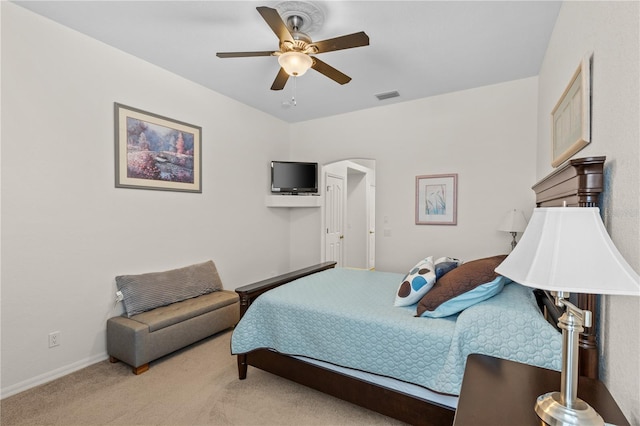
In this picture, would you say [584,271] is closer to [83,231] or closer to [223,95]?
[83,231]

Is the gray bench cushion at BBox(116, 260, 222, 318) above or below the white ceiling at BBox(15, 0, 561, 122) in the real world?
below

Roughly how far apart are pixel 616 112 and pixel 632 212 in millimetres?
424

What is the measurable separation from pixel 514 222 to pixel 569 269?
2713 mm

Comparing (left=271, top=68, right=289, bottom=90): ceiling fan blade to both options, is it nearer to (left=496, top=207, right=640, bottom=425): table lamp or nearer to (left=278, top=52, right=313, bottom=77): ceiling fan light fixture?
(left=278, top=52, right=313, bottom=77): ceiling fan light fixture

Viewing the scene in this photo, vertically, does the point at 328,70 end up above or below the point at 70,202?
above

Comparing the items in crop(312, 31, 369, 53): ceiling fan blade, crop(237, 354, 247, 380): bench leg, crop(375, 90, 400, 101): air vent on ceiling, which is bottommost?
crop(237, 354, 247, 380): bench leg

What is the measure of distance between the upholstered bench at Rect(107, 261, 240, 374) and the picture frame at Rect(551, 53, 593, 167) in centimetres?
314

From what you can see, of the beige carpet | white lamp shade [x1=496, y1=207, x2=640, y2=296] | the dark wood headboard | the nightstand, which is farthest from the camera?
the beige carpet

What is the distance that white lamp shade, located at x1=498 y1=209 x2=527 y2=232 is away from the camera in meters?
3.14

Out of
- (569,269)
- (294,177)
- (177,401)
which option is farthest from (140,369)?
(294,177)

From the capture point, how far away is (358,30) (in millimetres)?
2496

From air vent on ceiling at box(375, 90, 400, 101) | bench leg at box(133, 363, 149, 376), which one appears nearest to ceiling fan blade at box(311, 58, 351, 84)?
air vent on ceiling at box(375, 90, 400, 101)

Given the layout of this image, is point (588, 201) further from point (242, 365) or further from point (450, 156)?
point (450, 156)

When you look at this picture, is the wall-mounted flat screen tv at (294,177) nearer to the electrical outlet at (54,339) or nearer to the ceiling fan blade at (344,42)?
the ceiling fan blade at (344,42)
